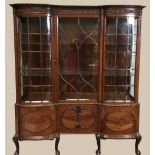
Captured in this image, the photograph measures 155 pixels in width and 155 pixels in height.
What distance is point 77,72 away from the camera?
3.86 m

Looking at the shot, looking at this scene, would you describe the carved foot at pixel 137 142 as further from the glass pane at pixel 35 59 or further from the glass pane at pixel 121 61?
the glass pane at pixel 35 59

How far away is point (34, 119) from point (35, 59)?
817 mm

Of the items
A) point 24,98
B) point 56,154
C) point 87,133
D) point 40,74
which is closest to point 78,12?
point 40,74

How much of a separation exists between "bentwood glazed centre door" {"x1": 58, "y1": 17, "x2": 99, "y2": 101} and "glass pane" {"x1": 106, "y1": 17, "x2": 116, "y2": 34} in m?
0.14

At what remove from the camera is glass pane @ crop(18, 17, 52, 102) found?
3641mm

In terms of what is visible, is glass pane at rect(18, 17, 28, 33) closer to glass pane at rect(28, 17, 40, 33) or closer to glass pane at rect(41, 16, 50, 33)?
glass pane at rect(28, 17, 40, 33)

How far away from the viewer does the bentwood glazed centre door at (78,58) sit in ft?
12.3

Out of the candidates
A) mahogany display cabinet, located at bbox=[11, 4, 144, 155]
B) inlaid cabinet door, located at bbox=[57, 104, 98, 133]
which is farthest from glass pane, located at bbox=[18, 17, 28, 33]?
inlaid cabinet door, located at bbox=[57, 104, 98, 133]

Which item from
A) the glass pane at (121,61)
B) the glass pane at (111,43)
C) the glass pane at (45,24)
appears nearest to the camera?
the glass pane at (45,24)

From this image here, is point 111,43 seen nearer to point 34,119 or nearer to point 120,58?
point 120,58

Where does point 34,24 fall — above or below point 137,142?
above

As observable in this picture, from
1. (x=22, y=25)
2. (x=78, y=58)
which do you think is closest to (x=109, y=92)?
(x=78, y=58)

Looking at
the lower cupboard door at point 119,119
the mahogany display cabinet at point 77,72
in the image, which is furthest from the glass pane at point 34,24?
the lower cupboard door at point 119,119

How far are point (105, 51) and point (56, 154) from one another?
61.9 inches
